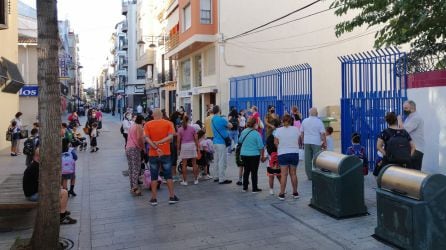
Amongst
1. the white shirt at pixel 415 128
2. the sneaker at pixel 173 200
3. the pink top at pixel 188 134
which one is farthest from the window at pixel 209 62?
the white shirt at pixel 415 128

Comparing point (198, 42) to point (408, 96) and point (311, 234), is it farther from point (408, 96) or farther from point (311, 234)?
point (311, 234)

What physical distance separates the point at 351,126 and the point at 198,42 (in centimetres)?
1436

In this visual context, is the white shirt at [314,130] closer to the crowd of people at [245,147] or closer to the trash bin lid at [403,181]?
the crowd of people at [245,147]

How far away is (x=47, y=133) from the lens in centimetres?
585

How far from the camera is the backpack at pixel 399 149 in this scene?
757 cm

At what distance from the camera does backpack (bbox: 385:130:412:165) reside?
757 cm

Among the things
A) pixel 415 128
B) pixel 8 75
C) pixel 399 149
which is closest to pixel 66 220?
pixel 399 149

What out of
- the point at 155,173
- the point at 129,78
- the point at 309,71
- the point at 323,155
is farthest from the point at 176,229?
the point at 129,78

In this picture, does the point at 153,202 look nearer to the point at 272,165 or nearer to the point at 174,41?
the point at 272,165

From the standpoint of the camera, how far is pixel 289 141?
Result: 28.0 ft

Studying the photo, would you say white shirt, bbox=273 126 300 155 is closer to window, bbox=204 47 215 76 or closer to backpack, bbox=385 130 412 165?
backpack, bbox=385 130 412 165

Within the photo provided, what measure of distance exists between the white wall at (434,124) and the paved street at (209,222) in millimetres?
1337

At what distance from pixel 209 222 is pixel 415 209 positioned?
10.7 feet

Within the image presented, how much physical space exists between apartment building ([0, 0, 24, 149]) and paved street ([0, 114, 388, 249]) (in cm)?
887
